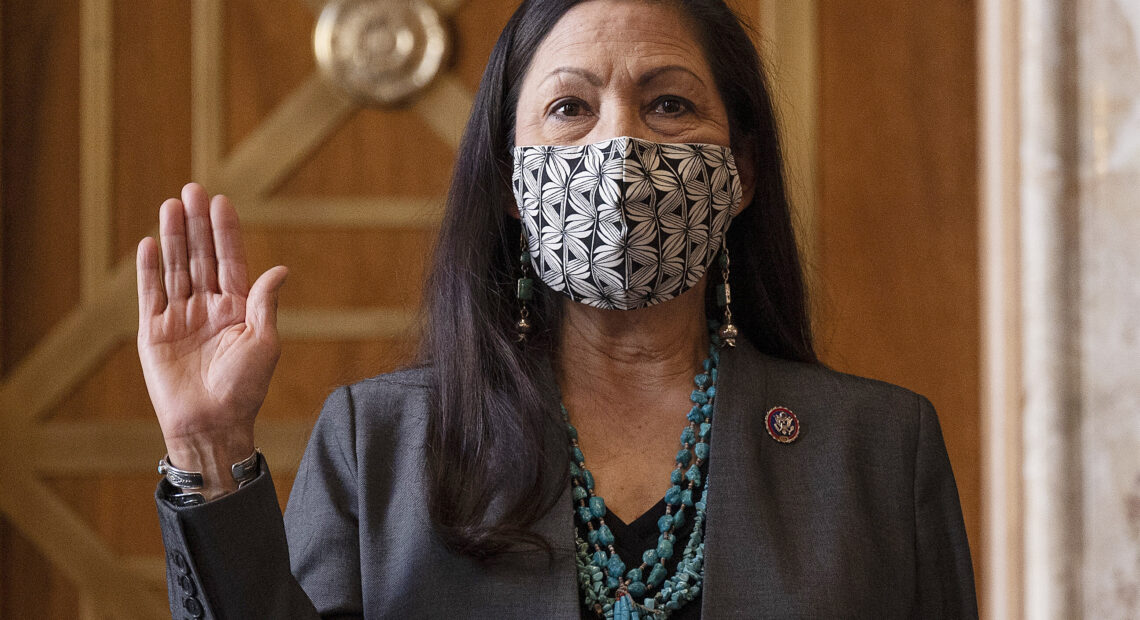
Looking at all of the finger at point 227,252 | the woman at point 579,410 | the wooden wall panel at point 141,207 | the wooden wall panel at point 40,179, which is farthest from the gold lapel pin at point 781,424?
the wooden wall panel at point 40,179

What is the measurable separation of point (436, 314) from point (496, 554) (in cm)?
41

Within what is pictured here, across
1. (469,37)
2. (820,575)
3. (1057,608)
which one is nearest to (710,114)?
(820,575)

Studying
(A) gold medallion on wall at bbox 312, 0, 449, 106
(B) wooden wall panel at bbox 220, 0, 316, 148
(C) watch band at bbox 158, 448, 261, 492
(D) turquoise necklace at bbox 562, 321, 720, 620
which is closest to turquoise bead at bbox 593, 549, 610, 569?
(D) turquoise necklace at bbox 562, 321, 720, 620

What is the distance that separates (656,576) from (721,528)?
0.34ft

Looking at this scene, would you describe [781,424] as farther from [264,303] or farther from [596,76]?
[264,303]

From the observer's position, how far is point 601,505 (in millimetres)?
1387

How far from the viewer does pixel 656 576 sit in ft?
4.42

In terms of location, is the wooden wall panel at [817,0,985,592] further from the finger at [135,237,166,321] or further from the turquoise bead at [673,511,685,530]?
the finger at [135,237,166,321]

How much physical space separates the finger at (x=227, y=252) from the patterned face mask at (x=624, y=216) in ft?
1.29

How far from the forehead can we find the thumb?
18.8 inches

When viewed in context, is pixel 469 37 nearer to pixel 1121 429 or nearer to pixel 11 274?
pixel 11 274

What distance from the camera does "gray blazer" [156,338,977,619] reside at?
1.22m

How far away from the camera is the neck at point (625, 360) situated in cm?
153

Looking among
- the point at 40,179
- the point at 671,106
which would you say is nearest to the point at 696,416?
the point at 671,106
